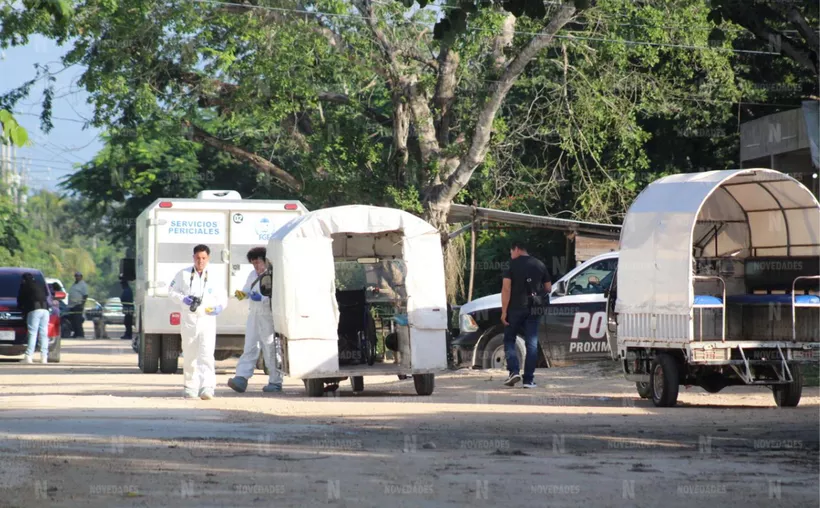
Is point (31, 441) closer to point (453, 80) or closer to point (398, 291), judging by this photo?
Result: point (398, 291)

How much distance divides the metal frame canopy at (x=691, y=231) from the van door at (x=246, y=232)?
9.19m

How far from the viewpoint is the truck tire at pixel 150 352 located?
24141mm

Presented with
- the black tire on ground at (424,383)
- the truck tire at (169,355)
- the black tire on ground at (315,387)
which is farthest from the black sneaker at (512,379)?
the truck tire at (169,355)

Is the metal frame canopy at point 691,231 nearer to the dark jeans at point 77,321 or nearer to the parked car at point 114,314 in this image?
the dark jeans at point 77,321

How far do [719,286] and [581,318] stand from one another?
4.58 meters

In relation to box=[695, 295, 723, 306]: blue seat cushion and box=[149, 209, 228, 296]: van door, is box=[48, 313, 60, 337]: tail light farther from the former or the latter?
box=[695, 295, 723, 306]: blue seat cushion

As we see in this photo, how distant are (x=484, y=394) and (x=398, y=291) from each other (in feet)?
6.17

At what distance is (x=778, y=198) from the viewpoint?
54.9 ft

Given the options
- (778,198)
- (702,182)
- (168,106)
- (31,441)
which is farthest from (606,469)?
(168,106)

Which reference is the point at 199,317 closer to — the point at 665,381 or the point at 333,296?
the point at 333,296

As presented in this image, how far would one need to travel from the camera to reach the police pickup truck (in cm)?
2111

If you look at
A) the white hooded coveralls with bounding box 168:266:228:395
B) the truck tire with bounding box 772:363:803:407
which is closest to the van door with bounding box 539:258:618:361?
the truck tire with bounding box 772:363:803:407

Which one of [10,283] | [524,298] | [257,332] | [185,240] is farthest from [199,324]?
[10,283]

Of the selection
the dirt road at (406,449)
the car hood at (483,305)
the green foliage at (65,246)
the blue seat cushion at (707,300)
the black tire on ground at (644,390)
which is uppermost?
the green foliage at (65,246)
